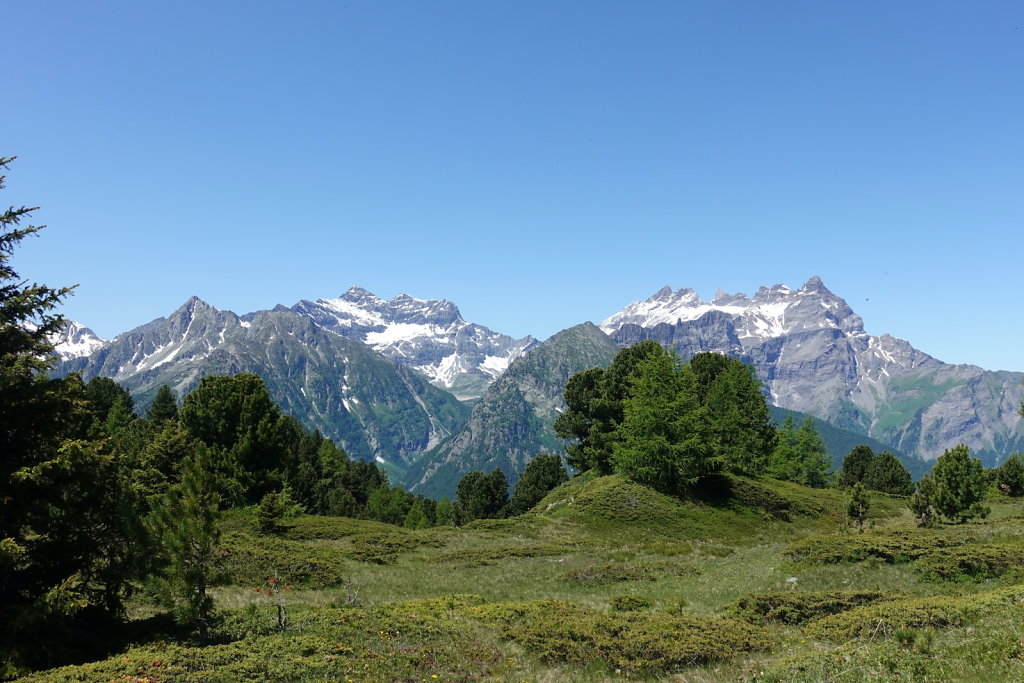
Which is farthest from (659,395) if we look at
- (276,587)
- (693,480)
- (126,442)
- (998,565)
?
(126,442)

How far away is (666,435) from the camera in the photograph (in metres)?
55.3

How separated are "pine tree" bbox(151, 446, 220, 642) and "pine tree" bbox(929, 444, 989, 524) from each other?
43073mm

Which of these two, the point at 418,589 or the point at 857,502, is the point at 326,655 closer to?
the point at 418,589

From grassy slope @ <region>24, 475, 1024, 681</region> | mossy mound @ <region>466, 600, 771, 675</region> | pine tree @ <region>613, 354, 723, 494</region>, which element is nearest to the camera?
grassy slope @ <region>24, 475, 1024, 681</region>

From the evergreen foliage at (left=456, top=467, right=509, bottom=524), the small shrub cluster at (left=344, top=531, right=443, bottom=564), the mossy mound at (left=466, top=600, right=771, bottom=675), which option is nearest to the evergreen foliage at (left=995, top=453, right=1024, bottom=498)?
the evergreen foliage at (left=456, top=467, right=509, bottom=524)

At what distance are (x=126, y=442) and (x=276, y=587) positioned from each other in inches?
2186

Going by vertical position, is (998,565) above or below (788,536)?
above

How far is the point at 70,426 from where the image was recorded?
16.6m

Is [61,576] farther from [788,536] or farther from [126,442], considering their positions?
[126,442]

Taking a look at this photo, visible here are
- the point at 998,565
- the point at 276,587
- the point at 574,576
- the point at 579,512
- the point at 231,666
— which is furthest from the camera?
the point at 579,512

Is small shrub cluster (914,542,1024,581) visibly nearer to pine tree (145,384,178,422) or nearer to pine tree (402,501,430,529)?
pine tree (402,501,430,529)

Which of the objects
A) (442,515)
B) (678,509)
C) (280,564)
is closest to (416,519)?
(442,515)

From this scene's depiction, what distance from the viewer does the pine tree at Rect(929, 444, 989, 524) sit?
3772 cm

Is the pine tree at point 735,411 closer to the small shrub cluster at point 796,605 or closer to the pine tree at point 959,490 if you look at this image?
the pine tree at point 959,490
